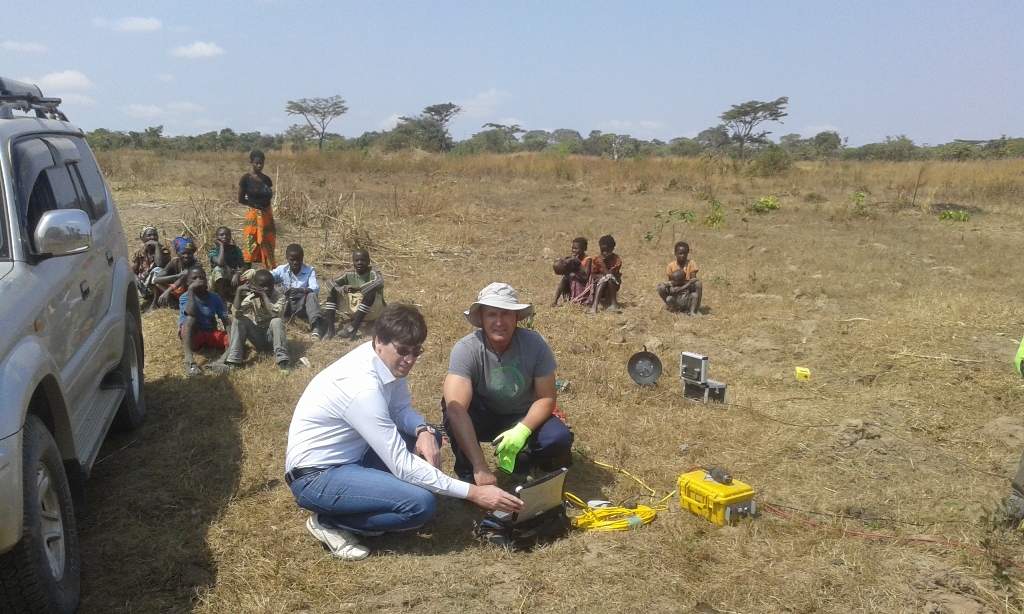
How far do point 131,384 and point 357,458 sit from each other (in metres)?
1.94

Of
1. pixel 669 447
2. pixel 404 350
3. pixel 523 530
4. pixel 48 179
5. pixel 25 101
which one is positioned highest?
pixel 25 101

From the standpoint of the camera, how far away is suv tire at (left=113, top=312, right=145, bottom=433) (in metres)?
4.67

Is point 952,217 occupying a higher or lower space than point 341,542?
higher

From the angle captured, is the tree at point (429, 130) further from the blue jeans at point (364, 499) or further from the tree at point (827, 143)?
the blue jeans at point (364, 499)

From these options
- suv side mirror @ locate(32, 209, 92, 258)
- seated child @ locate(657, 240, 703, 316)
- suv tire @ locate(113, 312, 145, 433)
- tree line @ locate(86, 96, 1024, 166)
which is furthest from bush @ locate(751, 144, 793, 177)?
suv side mirror @ locate(32, 209, 92, 258)

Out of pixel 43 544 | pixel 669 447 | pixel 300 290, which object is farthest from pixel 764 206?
pixel 43 544

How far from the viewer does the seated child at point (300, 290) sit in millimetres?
7129

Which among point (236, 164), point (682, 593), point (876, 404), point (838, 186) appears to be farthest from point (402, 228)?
point (838, 186)

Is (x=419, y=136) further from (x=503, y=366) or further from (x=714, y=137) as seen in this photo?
(x=503, y=366)

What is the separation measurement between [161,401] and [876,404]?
5.11 meters

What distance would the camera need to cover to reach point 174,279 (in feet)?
25.0

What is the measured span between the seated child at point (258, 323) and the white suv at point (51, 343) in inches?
50.0

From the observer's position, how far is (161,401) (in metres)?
5.51

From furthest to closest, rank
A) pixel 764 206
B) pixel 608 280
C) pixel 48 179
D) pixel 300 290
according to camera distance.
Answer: pixel 764 206 < pixel 608 280 < pixel 300 290 < pixel 48 179
